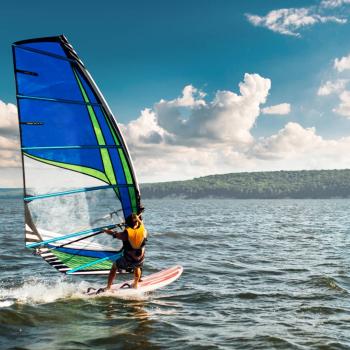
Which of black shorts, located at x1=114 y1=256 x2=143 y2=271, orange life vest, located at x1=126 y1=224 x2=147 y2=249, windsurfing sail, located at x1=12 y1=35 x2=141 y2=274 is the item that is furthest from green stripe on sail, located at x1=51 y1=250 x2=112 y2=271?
orange life vest, located at x1=126 y1=224 x2=147 y2=249

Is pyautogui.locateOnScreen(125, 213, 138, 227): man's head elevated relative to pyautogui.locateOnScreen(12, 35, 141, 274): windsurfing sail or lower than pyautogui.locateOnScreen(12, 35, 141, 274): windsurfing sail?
lower

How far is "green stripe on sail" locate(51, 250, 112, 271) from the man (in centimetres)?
56

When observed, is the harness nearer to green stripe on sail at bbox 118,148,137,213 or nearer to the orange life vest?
the orange life vest

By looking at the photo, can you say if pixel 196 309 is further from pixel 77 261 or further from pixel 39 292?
pixel 39 292

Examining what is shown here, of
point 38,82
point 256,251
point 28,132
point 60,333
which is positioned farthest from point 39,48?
point 256,251

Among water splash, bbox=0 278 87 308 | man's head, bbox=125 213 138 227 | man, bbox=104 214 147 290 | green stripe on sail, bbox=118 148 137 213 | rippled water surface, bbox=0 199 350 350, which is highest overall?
green stripe on sail, bbox=118 148 137 213

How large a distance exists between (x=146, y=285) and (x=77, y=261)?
1.85 metres

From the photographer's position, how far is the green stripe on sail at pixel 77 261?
10.2 metres

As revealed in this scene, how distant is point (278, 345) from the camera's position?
290 inches

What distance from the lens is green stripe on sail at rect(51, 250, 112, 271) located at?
403 inches

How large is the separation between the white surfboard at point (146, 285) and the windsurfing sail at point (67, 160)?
789 millimetres

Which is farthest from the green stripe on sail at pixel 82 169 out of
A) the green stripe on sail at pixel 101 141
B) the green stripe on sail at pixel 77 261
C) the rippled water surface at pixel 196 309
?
the rippled water surface at pixel 196 309

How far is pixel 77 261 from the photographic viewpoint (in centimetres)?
1051

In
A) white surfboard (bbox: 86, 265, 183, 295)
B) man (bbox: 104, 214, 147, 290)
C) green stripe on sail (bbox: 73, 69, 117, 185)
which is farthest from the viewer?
white surfboard (bbox: 86, 265, 183, 295)
